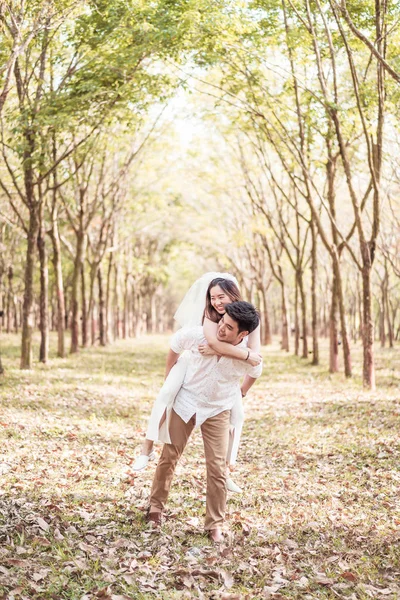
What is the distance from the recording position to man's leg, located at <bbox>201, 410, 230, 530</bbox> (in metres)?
5.52

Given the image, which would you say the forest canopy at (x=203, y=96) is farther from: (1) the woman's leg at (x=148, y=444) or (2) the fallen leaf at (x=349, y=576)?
(2) the fallen leaf at (x=349, y=576)

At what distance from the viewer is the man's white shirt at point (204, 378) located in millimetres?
5492

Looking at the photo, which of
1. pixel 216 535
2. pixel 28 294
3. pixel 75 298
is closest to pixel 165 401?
pixel 216 535

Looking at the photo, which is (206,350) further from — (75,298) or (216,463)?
(75,298)

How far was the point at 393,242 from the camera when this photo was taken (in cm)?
2855

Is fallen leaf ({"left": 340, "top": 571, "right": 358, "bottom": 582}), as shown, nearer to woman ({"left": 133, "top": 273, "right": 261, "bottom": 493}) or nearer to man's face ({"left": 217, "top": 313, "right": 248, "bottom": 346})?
woman ({"left": 133, "top": 273, "right": 261, "bottom": 493})

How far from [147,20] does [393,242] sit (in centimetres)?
1912

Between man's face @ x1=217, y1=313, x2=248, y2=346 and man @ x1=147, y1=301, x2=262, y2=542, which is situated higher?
man's face @ x1=217, y1=313, x2=248, y2=346

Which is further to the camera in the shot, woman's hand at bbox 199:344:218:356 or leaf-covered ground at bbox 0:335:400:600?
woman's hand at bbox 199:344:218:356

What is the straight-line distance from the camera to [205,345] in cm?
540

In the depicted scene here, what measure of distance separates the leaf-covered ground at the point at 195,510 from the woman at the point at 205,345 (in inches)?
32.5

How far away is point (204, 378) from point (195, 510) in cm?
178

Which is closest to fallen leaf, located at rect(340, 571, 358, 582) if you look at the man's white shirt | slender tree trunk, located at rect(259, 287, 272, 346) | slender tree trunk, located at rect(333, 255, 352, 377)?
the man's white shirt

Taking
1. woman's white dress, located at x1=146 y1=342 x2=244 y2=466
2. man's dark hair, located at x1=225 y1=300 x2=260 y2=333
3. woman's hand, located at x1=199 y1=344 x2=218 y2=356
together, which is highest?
man's dark hair, located at x1=225 y1=300 x2=260 y2=333
